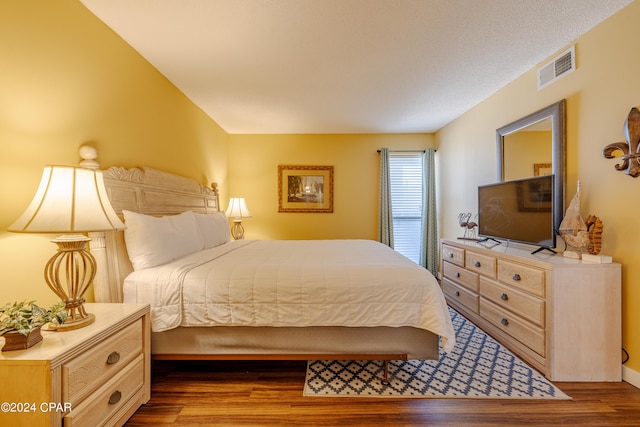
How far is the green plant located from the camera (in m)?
1.03

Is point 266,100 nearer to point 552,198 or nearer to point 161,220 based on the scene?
point 161,220

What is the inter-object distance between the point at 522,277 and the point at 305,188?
323cm

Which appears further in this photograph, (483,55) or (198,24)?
(483,55)

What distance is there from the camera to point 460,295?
2840mm

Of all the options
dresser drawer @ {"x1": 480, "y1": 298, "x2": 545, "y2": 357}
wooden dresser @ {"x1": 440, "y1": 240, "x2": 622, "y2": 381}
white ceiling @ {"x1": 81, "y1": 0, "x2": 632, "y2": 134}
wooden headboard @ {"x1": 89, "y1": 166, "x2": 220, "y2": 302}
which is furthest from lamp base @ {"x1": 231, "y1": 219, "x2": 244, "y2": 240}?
wooden dresser @ {"x1": 440, "y1": 240, "x2": 622, "y2": 381}

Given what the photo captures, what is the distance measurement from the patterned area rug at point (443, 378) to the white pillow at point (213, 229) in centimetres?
158

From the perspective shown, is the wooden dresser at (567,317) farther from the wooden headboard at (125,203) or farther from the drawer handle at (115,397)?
the wooden headboard at (125,203)

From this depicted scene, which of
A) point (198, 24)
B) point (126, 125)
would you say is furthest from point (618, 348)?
point (126, 125)

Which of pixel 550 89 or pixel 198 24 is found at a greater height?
pixel 198 24

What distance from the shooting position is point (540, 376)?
1825 millimetres

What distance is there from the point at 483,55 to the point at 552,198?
1.34 metres

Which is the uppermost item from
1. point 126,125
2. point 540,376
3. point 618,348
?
point 126,125

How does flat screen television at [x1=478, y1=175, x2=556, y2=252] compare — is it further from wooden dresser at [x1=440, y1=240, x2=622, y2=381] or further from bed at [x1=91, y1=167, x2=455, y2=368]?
bed at [x1=91, y1=167, x2=455, y2=368]

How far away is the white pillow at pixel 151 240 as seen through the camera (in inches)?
72.1
